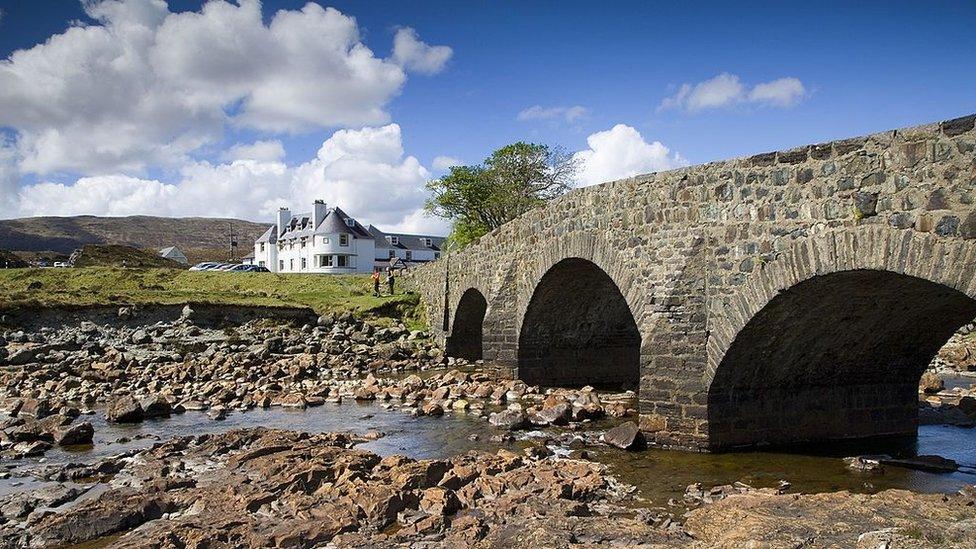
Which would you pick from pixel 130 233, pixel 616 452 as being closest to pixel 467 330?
pixel 616 452

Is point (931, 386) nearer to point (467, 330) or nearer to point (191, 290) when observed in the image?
point (467, 330)

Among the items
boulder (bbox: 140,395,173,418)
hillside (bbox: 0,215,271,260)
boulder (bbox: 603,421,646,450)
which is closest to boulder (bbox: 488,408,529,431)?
boulder (bbox: 603,421,646,450)

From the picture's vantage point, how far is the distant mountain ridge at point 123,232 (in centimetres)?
11019

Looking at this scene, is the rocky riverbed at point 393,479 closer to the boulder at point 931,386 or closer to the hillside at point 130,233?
the boulder at point 931,386

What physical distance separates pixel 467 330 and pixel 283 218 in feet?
174

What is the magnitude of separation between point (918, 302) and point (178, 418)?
47.3 feet

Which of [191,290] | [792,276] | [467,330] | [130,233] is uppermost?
[130,233]

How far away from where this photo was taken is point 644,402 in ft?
41.5

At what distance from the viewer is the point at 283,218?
76.0m

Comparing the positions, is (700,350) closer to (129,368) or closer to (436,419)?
(436,419)

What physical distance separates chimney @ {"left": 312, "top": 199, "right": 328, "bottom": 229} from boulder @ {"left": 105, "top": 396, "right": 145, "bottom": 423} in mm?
53507

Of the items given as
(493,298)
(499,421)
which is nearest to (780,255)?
(499,421)

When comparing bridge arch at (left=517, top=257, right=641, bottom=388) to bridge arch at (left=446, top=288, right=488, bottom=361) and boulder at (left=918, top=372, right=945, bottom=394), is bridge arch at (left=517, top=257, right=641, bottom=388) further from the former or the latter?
boulder at (left=918, top=372, right=945, bottom=394)

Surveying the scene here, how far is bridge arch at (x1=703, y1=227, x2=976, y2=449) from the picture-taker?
389 inches
